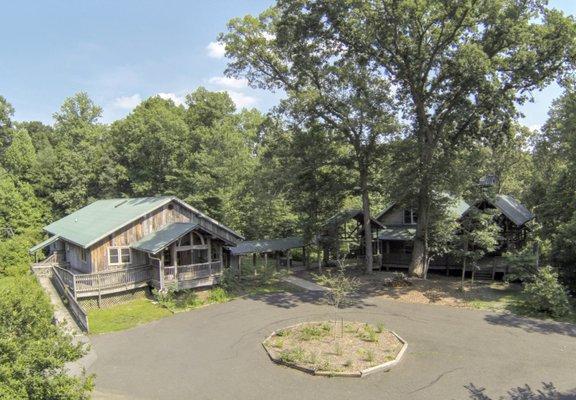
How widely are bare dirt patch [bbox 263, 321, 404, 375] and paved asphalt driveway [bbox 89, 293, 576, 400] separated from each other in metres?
0.49

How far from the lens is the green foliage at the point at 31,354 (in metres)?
8.90

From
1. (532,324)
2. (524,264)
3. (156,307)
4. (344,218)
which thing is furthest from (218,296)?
(524,264)

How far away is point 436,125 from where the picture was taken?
26.9m

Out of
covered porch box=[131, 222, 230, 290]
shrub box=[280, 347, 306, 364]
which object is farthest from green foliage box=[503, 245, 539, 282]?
covered porch box=[131, 222, 230, 290]

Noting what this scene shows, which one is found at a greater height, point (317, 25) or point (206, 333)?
point (317, 25)

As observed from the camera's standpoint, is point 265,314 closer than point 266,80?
Yes

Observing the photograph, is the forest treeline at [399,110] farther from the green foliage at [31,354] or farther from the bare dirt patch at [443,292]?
the green foliage at [31,354]

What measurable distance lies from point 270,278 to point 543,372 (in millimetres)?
17838

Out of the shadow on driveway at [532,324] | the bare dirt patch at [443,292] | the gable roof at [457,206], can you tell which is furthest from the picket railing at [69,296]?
the gable roof at [457,206]

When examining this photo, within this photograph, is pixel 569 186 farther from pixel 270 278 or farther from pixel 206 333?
pixel 206 333

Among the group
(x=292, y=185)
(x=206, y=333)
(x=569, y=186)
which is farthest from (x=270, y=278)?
(x=569, y=186)

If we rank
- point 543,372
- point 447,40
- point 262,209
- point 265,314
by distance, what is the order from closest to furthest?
1. point 543,372
2. point 265,314
3. point 447,40
4. point 262,209

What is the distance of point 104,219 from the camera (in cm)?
2727

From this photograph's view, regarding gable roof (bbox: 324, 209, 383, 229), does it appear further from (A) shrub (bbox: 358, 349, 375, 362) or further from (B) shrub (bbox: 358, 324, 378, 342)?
(A) shrub (bbox: 358, 349, 375, 362)
